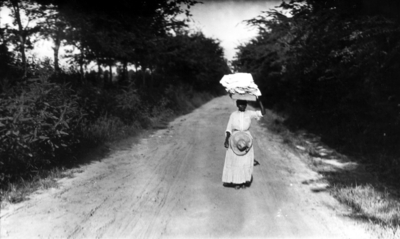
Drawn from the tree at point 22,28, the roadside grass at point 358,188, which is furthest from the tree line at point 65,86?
the roadside grass at point 358,188

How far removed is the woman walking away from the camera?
15.7ft

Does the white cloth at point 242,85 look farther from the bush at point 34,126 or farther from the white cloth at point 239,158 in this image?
the bush at point 34,126

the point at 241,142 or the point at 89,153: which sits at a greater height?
Answer: the point at 241,142

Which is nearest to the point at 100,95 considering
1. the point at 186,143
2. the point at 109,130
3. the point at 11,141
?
the point at 109,130

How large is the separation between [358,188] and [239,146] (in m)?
2.47

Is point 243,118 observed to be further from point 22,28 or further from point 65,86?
point 22,28

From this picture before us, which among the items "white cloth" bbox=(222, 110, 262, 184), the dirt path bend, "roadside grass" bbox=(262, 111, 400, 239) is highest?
"white cloth" bbox=(222, 110, 262, 184)

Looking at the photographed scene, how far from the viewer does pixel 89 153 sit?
7.78 meters

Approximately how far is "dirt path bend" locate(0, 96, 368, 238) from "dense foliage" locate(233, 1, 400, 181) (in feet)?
7.47

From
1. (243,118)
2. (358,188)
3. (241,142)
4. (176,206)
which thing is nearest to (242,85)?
(243,118)

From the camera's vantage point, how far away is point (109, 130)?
377 inches

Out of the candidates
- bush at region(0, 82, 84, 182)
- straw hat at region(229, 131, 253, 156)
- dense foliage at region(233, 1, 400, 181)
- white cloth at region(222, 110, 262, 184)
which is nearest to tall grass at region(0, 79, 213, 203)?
bush at region(0, 82, 84, 182)

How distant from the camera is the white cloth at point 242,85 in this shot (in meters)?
4.46

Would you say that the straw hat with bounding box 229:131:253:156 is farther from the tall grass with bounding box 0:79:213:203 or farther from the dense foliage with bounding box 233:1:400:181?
the dense foliage with bounding box 233:1:400:181
